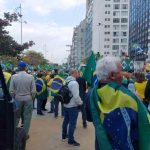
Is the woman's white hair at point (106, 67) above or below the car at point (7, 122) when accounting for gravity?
above

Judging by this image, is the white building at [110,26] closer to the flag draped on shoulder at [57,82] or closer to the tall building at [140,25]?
the tall building at [140,25]

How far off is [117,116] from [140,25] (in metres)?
121

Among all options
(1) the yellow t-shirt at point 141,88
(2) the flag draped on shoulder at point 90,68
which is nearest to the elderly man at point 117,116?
(1) the yellow t-shirt at point 141,88

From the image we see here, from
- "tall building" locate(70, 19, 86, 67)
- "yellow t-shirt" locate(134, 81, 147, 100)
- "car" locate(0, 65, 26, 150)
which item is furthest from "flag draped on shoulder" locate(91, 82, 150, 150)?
"tall building" locate(70, 19, 86, 67)

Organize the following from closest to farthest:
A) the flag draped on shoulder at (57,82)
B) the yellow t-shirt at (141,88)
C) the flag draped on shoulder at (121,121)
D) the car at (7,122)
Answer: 1. the flag draped on shoulder at (121,121)
2. the car at (7,122)
3. the yellow t-shirt at (141,88)
4. the flag draped on shoulder at (57,82)

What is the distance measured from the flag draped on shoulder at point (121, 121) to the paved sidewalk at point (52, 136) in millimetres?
4967

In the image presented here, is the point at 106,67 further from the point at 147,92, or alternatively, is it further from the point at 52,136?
the point at 52,136

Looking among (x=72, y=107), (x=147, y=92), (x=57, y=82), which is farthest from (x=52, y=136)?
(x=57, y=82)

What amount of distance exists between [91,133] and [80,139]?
918mm

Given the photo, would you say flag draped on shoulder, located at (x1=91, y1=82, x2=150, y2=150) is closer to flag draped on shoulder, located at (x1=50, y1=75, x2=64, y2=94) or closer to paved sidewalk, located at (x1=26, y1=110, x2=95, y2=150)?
paved sidewalk, located at (x1=26, y1=110, x2=95, y2=150)

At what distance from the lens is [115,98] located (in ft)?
13.2

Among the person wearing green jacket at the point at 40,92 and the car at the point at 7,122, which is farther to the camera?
the person wearing green jacket at the point at 40,92

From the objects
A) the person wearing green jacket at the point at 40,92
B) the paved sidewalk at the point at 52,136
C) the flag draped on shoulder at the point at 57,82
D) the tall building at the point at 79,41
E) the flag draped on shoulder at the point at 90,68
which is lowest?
the paved sidewalk at the point at 52,136

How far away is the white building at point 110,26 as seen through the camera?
143500 mm
